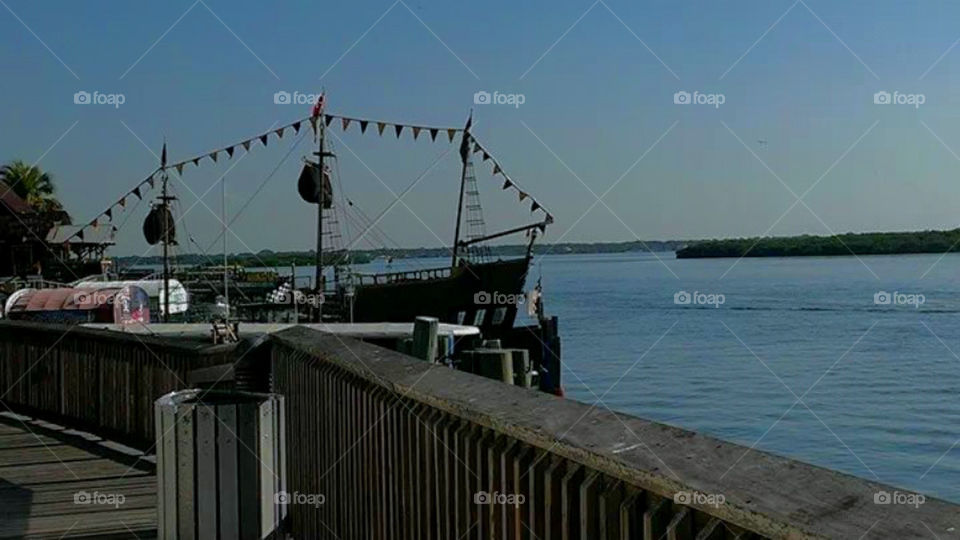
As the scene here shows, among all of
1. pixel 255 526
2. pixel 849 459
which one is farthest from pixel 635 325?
pixel 255 526

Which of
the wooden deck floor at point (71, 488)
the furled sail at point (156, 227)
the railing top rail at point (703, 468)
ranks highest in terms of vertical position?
the furled sail at point (156, 227)

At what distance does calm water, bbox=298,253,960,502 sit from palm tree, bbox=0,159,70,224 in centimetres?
3513

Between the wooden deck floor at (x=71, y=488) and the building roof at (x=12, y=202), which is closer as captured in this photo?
the wooden deck floor at (x=71, y=488)

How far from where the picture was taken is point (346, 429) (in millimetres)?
5047

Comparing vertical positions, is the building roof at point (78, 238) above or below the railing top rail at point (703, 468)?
above

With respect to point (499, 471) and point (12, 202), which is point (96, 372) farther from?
point (12, 202)

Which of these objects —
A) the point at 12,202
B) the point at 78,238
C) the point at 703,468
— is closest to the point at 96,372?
the point at 703,468

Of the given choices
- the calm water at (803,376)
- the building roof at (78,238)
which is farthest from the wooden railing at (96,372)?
the building roof at (78,238)

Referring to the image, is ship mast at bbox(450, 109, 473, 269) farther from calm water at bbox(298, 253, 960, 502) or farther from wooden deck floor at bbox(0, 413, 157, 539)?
wooden deck floor at bbox(0, 413, 157, 539)

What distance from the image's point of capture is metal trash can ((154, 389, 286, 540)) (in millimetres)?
4746

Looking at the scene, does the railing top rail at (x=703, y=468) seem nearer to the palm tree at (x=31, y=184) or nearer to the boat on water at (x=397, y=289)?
the boat on water at (x=397, y=289)

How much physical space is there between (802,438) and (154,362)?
21.3 metres

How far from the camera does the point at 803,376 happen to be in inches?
1510

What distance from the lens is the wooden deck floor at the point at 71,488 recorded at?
656cm
